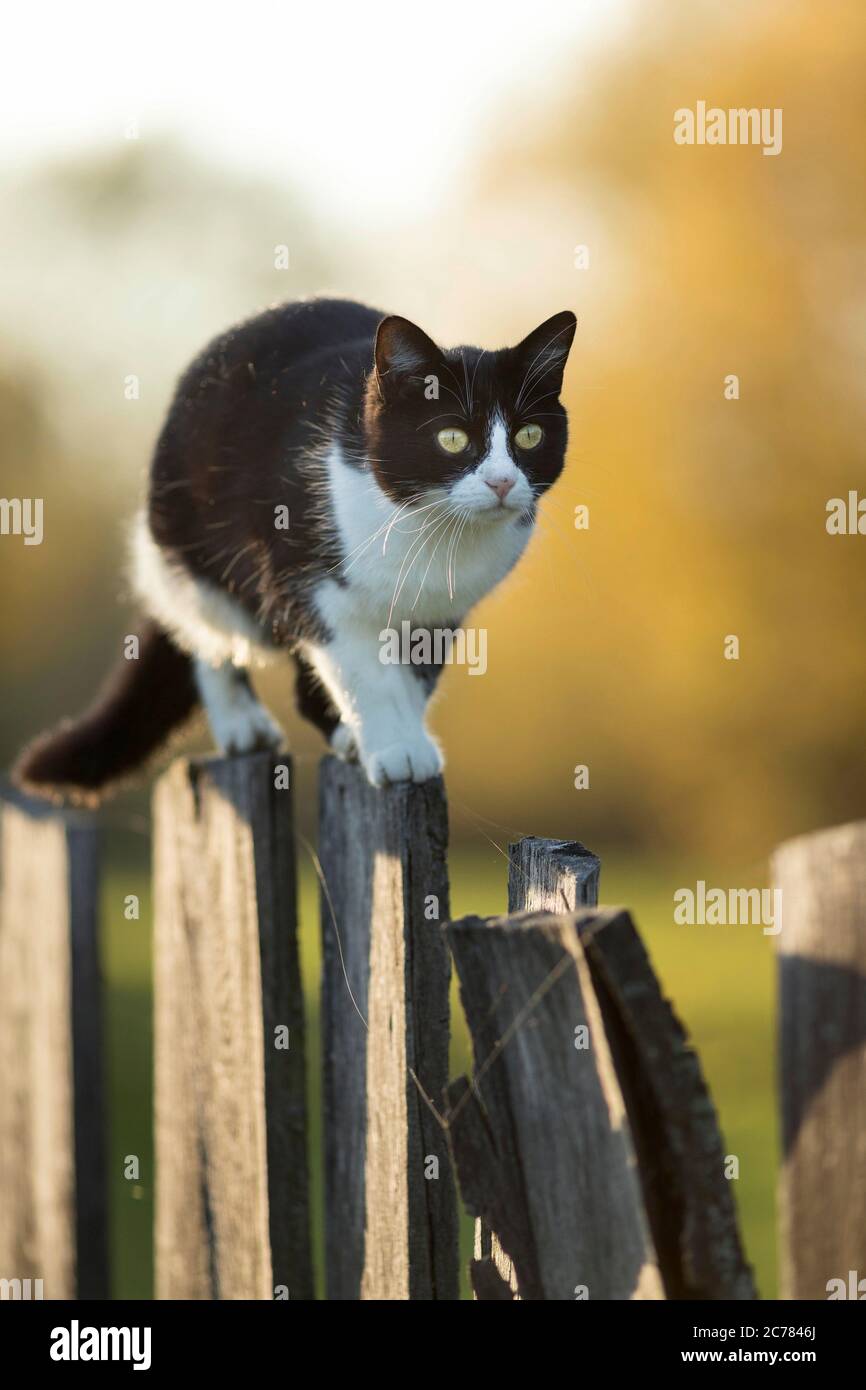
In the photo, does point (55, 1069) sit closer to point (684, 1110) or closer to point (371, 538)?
point (371, 538)

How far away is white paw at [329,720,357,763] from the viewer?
2.34 m

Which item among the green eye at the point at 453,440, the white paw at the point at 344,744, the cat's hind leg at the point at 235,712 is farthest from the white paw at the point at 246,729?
the green eye at the point at 453,440

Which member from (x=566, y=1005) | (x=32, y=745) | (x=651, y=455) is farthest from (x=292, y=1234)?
(x=651, y=455)

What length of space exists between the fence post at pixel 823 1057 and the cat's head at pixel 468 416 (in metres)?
1.34

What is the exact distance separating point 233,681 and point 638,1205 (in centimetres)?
197

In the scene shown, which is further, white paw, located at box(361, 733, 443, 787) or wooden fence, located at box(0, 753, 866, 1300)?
white paw, located at box(361, 733, 443, 787)

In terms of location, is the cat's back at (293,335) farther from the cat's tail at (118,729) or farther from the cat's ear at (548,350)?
the cat's tail at (118,729)

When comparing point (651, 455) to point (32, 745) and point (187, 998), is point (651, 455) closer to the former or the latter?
point (32, 745)

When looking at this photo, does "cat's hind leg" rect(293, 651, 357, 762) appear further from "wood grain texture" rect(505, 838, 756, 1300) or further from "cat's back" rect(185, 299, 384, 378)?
"wood grain texture" rect(505, 838, 756, 1300)

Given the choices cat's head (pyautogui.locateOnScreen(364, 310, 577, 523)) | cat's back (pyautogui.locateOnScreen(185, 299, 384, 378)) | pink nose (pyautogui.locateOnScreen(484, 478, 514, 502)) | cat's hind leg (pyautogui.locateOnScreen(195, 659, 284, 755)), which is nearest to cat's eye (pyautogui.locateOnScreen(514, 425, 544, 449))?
cat's head (pyautogui.locateOnScreen(364, 310, 577, 523))

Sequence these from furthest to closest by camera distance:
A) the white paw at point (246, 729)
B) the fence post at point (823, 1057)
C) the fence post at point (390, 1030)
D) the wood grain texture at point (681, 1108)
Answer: the white paw at point (246, 729) < the fence post at point (390, 1030) < the wood grain texture at point (681, 1108) < the fence post at point (823, 1057)

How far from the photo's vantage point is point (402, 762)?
7.21ft

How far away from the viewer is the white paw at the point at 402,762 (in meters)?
2.16

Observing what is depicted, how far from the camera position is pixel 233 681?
309 cm
